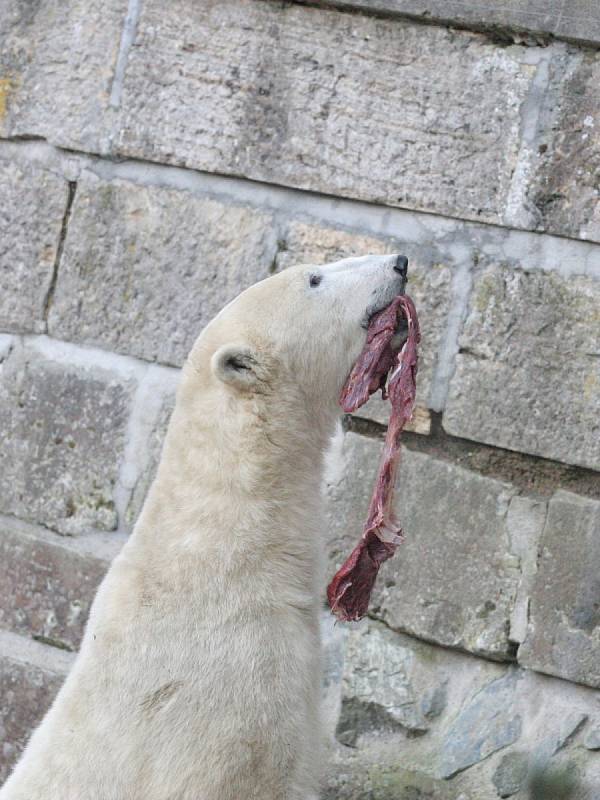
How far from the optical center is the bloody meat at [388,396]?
2529 millimetres

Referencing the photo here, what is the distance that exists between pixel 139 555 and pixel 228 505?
217mm

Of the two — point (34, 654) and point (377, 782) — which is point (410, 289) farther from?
point (34, 654)

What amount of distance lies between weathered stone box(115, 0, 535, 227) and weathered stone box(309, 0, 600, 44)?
0.14 ft

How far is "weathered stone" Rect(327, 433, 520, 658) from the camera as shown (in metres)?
2.94

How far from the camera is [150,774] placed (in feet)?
7.53

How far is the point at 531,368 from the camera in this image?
2916 mm

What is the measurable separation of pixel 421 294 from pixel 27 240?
1176mm

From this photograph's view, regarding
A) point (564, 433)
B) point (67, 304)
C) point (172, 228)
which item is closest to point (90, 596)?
point (67, 304)

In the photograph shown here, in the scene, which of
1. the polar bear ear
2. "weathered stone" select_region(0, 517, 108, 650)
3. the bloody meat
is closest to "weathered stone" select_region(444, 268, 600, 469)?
the bloody meat

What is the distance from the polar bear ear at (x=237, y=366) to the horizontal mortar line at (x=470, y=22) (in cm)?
107

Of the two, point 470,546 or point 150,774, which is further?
point 470,546

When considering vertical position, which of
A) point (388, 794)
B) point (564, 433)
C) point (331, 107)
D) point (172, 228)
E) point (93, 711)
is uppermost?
point (331, 107)

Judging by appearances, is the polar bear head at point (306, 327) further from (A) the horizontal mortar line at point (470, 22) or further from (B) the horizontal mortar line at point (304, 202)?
(A) the horizontal mortar line at point (470, 22)

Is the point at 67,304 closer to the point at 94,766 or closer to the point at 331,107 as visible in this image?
the point at 331,107
